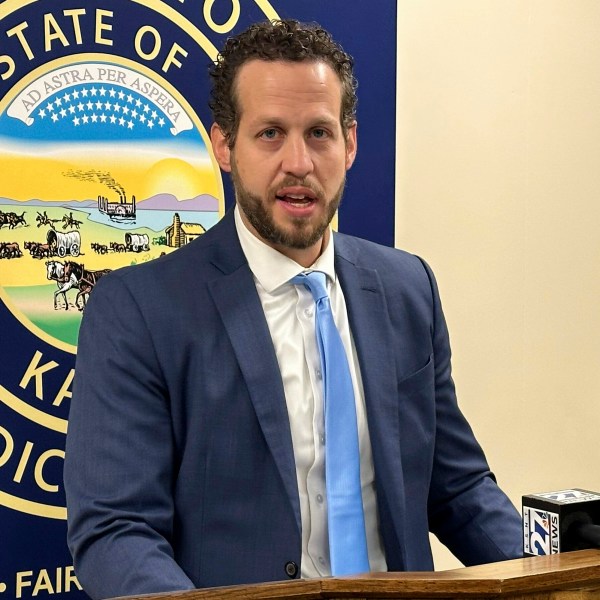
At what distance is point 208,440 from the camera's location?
1824mm

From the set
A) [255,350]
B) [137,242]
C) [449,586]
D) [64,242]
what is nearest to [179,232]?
[137,242]

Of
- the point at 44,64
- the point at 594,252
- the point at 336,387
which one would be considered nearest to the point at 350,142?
the point at 336,387

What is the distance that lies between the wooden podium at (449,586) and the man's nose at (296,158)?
3.13 feet

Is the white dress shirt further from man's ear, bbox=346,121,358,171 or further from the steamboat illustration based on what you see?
the steamboat illustration

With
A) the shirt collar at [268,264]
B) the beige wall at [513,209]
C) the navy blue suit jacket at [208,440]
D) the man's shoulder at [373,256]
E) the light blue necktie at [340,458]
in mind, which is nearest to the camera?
the navy blue suit jacket at [208,440]

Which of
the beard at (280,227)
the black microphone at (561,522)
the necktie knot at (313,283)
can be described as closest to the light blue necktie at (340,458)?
the necktie knot at (313,283)

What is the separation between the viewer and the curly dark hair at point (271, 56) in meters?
1.93

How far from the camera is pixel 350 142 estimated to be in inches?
81.2

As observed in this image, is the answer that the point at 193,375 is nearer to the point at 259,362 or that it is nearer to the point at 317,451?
the point at 259,362

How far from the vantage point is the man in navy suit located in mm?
1784

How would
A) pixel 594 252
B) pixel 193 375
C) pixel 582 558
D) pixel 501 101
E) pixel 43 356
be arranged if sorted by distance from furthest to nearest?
pixel 594 252 → pixel 501 101 → pixel 43 356 → pixel 193 375 → pixel 582 558

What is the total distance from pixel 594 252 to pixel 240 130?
61.7 inches

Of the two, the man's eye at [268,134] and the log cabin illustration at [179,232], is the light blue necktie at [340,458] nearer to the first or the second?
the man's eye at [268,134]

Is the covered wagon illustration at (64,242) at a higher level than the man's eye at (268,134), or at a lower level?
lower
